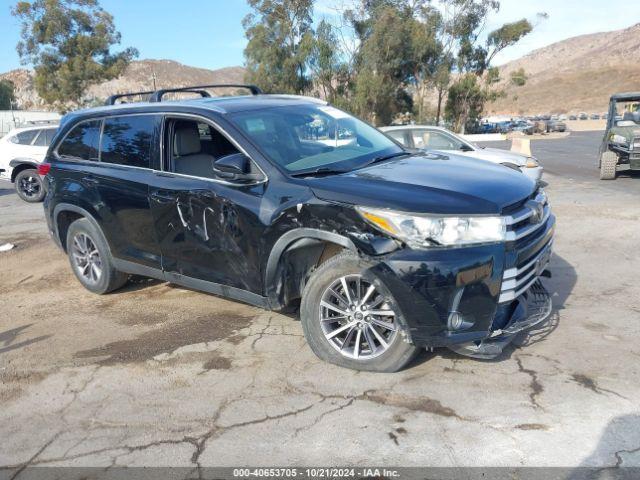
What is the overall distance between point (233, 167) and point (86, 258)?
264cm

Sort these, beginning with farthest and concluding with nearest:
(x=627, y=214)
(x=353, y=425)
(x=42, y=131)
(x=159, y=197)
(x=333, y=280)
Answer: (x=42, y=131) < (x=627, y=214) < (x=159, y=197) < (x=333, y=280) < (x=353, y=425)

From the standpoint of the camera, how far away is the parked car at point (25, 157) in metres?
13.5

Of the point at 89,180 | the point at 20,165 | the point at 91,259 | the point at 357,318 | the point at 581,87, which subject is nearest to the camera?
the point at 357,318

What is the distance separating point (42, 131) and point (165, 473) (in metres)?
13.1

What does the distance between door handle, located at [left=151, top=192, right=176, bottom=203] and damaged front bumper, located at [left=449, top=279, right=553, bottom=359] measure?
2498 millimetres

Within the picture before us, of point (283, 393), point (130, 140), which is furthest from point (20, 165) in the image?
point (283, 393)

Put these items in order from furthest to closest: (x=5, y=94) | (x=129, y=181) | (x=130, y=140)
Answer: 1. (x=5, y=94)
2. (x=130, y=140)
3. (x=129, y=181)

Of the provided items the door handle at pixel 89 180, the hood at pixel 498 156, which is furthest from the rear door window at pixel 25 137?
the hood at pixel 498 156

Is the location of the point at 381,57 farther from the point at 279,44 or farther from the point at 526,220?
the point at 526,220

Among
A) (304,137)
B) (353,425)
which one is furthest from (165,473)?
(304,137)

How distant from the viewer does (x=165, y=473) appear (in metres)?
2.90

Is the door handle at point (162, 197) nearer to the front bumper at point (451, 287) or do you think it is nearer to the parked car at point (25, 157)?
the front bumper at point (451, 287)

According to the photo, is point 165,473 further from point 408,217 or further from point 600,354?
point 600,354

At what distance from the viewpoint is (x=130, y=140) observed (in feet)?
16.5
